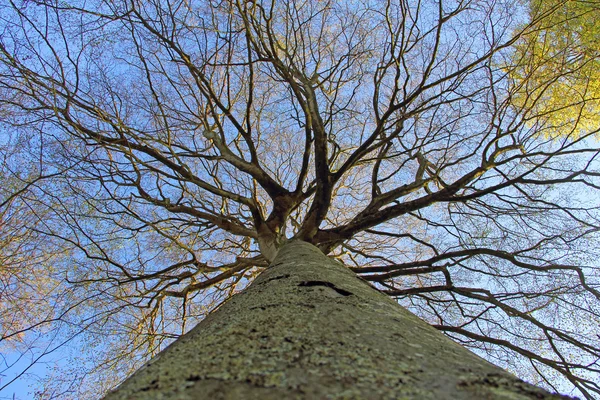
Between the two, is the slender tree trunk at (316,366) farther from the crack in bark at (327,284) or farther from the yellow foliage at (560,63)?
the yellow foliage at (560,63)

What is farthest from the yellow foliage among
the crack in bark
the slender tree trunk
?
the slender tree trunk

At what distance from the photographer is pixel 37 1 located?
290cm

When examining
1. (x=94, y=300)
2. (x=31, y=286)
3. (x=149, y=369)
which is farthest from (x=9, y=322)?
(x=149, y=369)

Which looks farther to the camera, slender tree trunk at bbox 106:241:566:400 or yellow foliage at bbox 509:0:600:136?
yellow foliage at bbox 509:0:600:136

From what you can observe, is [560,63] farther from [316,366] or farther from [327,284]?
[316,366]

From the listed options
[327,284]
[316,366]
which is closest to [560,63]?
[327,284]

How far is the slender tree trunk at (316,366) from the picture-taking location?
1.43 feet

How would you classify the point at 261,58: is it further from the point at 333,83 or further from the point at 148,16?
the point at 333,83

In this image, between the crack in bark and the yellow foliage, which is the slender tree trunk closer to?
the crack in bark

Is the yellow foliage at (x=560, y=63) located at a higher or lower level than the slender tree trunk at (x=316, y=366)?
higher

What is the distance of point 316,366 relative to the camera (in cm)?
50

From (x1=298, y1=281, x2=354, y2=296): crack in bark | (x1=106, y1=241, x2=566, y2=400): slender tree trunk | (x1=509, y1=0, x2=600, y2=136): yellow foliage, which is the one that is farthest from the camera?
(x1=509, y1=0, x2=600, y2=136): yellow foliage

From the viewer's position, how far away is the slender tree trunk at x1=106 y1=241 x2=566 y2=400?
1.43 feet

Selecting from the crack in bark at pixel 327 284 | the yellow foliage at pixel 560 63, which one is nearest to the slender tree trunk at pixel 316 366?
the crack in bark at pixel 327 284
